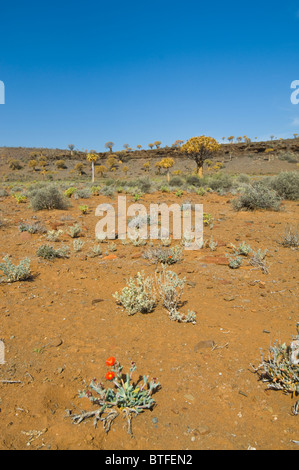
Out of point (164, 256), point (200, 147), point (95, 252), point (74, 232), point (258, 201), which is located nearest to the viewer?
point (164, 256)

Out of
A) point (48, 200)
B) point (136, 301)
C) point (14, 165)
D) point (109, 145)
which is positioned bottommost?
point (136, 301)

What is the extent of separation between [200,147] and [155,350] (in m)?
Answer: 22.9

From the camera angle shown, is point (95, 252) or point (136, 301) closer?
point (136, 301)

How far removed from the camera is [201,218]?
28.7 feet

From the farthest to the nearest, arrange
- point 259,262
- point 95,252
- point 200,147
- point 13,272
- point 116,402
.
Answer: point 200,147 → point 95,252 → point 259,262 → point 13,272 → point 116,402

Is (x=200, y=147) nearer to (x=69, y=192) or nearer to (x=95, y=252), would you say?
(x=69, y=192)

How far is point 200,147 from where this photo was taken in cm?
2364


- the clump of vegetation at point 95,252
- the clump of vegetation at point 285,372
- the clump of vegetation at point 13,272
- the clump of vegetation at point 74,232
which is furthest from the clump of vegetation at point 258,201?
the clump of vegetation at point 285,372

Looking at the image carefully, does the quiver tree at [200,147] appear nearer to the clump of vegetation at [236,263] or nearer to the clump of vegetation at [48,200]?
the clump of vegetation at [48,200]

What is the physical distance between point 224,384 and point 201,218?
6.73 m

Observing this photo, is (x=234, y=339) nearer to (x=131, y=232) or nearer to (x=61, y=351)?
(x=61, y=351)

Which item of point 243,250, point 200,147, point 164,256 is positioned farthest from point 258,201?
point 200,147
